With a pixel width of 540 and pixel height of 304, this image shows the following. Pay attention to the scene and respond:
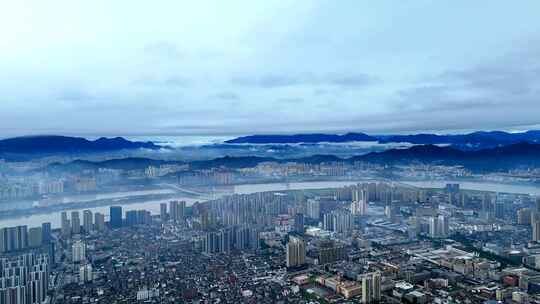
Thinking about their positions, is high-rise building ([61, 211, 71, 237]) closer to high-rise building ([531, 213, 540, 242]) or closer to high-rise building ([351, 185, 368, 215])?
high-rise building ([351, 185, 368, 215])

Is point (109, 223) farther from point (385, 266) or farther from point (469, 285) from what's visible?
point (469, 285)

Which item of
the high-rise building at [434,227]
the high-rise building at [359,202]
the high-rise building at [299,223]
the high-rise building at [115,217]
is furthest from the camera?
the high-rise building at [359,202]

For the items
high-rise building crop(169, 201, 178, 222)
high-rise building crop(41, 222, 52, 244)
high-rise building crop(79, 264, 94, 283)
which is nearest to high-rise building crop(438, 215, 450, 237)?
high-rise building crop(169, 201, 178, 222)

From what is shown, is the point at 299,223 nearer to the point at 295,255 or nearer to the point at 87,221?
the point at 295,255

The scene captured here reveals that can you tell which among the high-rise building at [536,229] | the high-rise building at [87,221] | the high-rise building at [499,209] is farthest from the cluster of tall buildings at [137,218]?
the high-rise building at [499,209]

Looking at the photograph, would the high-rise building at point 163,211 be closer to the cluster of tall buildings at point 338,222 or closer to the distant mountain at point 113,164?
the distant mountain at point 113,164

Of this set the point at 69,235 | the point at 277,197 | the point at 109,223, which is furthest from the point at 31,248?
the point at 277,197
